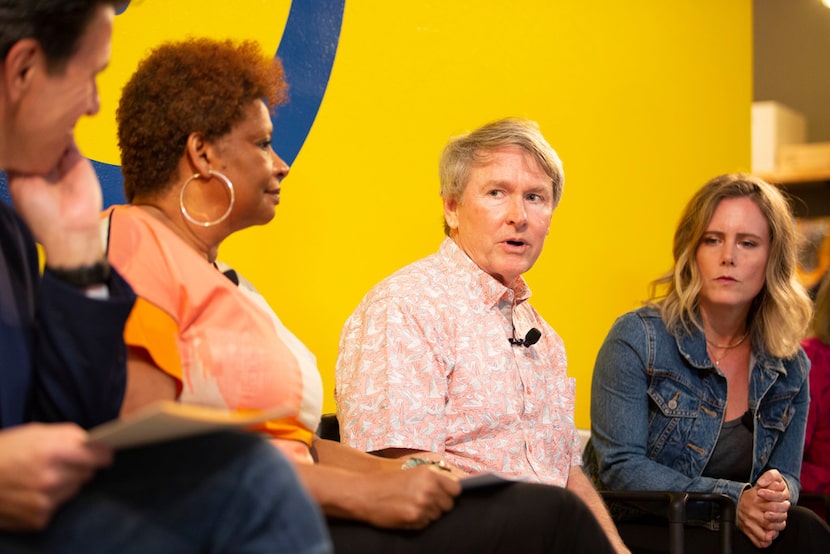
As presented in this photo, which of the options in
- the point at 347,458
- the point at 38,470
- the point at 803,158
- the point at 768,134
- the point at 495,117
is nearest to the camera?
the point at 38,470

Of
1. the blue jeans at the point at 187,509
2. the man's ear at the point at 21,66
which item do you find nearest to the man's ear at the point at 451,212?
the man's ear at the point at 21,66

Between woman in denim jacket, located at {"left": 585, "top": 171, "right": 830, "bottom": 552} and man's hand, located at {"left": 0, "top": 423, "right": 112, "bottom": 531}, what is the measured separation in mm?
2005

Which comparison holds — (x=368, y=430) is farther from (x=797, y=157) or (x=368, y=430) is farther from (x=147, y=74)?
(x=797, y=157)

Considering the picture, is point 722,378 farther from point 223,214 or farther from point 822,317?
point 223,214

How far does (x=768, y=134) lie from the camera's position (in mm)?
6742

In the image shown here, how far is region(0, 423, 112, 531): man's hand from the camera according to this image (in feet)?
3.48

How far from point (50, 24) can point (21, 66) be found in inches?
2.7

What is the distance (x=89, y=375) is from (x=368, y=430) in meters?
0.86

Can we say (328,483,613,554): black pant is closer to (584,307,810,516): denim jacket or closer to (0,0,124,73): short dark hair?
(0,0,124,73): short dark hair

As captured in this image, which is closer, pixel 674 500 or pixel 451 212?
pixel 674 500

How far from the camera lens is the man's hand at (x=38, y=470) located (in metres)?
1.06

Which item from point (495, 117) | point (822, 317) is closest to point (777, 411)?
point (822, 317)

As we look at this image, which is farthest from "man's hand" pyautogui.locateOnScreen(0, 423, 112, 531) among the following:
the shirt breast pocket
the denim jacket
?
the shirt breast pocket

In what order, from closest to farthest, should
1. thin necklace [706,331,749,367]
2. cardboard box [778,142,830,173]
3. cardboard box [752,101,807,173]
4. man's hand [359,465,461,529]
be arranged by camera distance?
1. man's hand [359,465,461,529]
2. thin necklace [706,331,749,367]
3. cardboard box [778,142,830,173]
4. cardboard box [752,101,807,173]
